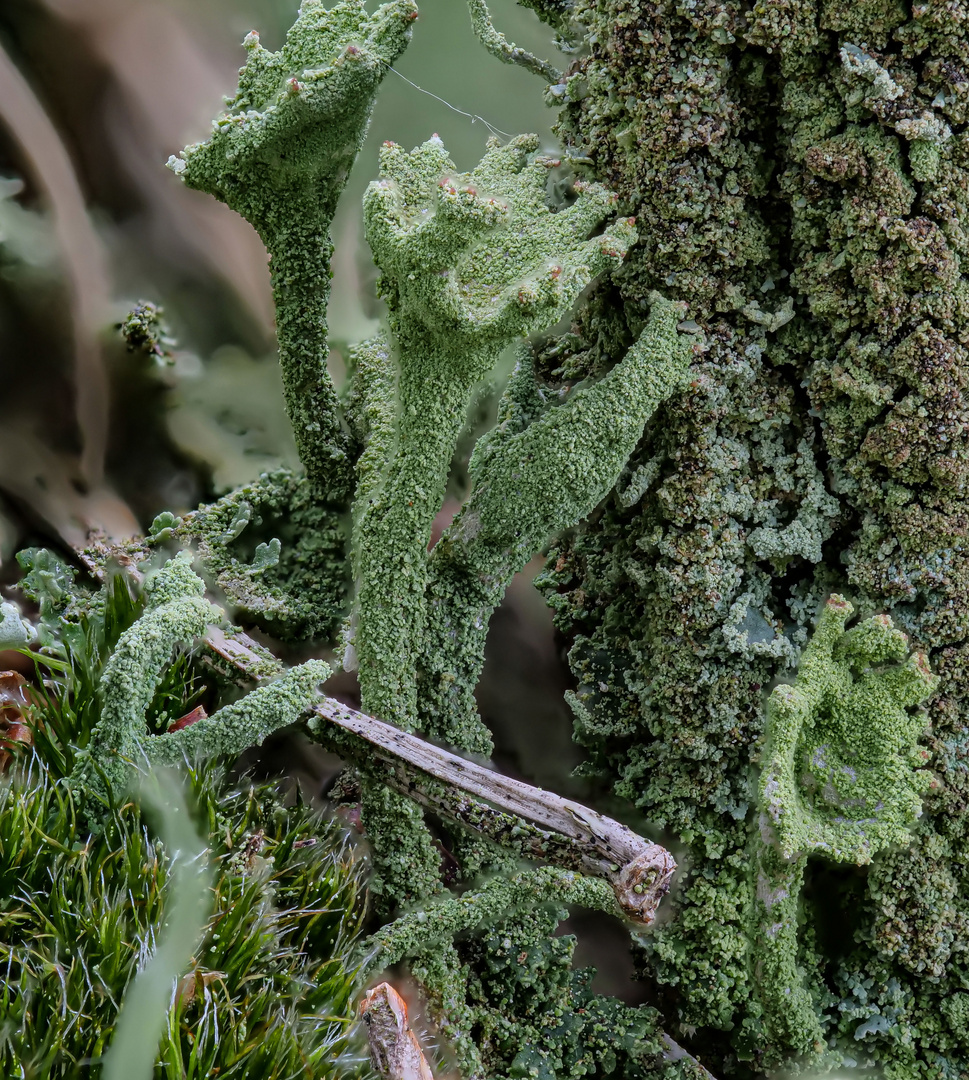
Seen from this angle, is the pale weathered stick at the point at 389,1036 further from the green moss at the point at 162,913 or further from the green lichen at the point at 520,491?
the green lichen at the point at 520,491

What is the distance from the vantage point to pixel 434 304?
3.96 ft

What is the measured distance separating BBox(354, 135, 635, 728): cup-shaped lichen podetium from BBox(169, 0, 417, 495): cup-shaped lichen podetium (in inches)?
4.4

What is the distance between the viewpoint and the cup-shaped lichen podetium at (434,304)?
3.89 feet

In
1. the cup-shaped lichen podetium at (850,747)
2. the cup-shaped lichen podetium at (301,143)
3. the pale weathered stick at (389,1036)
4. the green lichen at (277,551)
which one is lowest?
the pale weathered stick at (389,1036)

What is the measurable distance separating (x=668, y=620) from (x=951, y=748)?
479mm

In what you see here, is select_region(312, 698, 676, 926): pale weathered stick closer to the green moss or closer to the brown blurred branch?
the green moss

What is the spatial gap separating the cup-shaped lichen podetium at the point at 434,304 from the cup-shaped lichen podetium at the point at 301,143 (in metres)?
0.11

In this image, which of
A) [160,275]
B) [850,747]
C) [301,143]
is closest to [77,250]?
[160,275]

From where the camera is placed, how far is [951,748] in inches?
54.4

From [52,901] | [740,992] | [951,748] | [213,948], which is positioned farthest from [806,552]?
[52,901]

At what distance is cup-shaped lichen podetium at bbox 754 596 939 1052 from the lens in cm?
122

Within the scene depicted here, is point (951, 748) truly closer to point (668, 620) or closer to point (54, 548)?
point (668, 620)

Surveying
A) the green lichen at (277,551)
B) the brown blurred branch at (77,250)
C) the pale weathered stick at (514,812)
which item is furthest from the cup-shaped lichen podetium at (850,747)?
the brown blurred branch at (77,250)

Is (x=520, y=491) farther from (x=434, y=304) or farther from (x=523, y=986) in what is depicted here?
(x=523, y=986)
